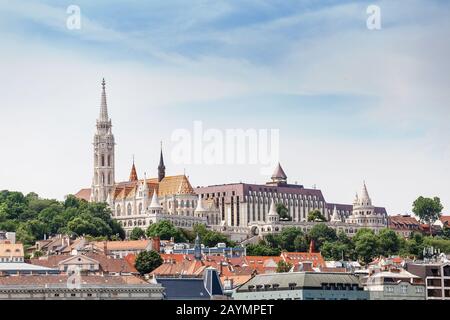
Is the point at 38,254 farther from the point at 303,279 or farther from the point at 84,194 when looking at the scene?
the point at 84,194

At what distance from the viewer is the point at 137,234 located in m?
70.9

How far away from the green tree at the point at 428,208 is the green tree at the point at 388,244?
1656cm

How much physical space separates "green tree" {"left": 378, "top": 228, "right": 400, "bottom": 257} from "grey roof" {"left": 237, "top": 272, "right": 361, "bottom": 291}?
31848 mm

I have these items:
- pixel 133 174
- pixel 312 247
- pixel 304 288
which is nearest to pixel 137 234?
pixel 312 247

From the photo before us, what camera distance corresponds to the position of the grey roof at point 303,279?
3266 cm

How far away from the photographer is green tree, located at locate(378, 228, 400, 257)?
223 ft

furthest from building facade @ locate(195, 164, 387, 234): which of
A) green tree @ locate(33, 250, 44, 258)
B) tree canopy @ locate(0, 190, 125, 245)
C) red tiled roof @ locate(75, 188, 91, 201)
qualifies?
green tree @ locate(33, 250, 44, 258)

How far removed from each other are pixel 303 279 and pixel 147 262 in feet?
60.9

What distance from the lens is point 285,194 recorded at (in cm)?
8488

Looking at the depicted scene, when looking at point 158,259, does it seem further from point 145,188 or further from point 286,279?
point 145,188

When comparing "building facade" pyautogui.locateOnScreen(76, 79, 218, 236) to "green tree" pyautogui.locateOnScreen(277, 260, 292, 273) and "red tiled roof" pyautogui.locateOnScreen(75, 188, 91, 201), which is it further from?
"green tree" pyautogui.locateOnScreen(277, 260, 292, 273)

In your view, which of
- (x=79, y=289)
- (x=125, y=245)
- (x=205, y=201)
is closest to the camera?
(x=79, y=289)
